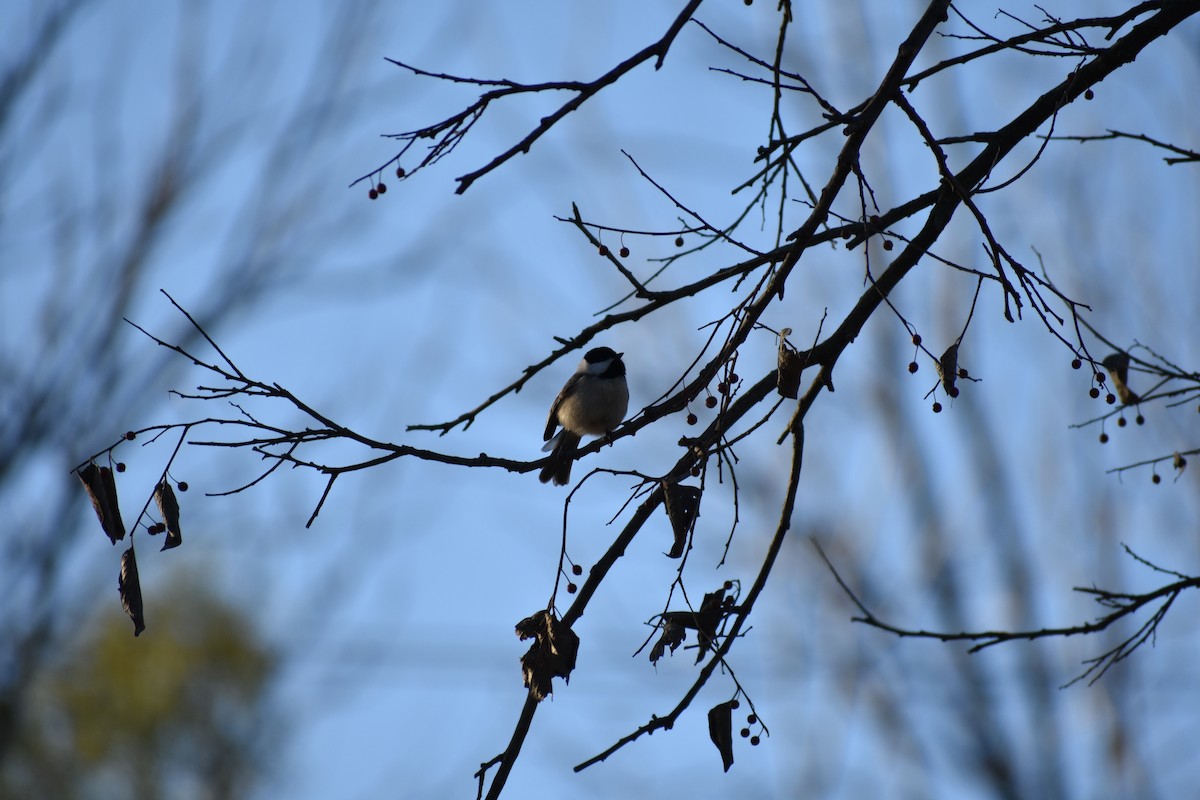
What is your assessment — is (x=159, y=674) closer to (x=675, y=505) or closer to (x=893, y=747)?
(x=893, y=747)

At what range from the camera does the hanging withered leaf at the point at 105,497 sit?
2.53 meters

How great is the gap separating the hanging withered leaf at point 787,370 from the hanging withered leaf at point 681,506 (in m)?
0.30

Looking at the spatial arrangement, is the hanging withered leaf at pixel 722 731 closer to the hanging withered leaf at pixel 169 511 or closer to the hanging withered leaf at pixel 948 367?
the hanging withered leaf at pixel 948 367

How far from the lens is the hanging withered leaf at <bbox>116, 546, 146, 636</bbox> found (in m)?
2.57

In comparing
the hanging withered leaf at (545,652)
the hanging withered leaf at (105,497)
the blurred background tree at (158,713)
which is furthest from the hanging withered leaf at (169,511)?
the blurred background tree at (158,713)

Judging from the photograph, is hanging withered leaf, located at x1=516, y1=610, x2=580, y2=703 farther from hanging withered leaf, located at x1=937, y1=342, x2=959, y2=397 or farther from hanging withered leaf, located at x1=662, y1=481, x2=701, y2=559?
hanging withered leaf, located at x1=937, y1=342, x2=959, y2=397

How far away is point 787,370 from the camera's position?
2.74 meters

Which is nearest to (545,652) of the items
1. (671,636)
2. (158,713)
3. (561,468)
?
(671,636)

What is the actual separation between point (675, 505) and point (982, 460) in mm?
8361

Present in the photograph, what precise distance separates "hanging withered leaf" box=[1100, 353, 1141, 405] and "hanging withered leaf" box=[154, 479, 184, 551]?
2317 mm

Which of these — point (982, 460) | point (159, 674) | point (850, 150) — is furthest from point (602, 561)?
point (159, 674)

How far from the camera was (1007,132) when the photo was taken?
10.1 ft

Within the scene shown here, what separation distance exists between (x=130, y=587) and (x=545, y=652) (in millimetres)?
883

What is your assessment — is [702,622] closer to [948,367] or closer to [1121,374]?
[948,367]
